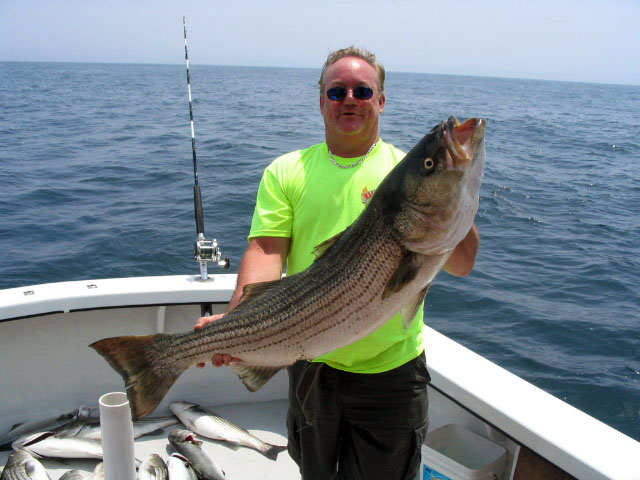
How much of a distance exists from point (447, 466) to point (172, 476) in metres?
1.94

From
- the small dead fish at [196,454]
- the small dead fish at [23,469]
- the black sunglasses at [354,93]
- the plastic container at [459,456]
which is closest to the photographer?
the black sunglasses at [354,93]

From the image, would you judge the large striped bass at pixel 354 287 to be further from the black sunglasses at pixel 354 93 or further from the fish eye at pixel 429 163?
the black sunglasses at pixel 354 93

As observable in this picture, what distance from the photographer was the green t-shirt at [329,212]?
2777 millimetres

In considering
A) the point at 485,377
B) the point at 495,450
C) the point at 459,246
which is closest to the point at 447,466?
the point at 495,450

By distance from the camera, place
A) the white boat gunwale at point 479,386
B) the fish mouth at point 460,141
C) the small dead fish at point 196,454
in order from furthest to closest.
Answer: the small dead fish at point 196,454 < the white boat gunwale at point 479,386 < the fish mouth at point 460,141

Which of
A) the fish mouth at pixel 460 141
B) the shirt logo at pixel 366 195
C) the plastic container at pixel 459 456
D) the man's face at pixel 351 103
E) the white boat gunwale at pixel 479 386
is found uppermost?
the man's face at pixel 351 103

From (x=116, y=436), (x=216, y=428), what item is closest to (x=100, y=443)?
(x=216, y=428)

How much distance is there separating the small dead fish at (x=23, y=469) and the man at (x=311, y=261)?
2017mm

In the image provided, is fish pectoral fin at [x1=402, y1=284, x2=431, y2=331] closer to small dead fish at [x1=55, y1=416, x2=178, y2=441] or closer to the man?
the man

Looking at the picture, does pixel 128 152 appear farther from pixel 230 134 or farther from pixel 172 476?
pixel 172 476

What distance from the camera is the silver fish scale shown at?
7.89 ft

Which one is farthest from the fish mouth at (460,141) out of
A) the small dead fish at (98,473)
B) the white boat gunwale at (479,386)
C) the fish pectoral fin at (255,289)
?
the small dead fish at (98,473)

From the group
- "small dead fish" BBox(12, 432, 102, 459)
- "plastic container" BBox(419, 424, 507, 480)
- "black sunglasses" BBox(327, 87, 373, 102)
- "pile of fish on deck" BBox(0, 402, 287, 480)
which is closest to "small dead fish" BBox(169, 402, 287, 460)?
"pile of fish on deck" BBox(0, 402, 287, 480)

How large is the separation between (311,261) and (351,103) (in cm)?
80
